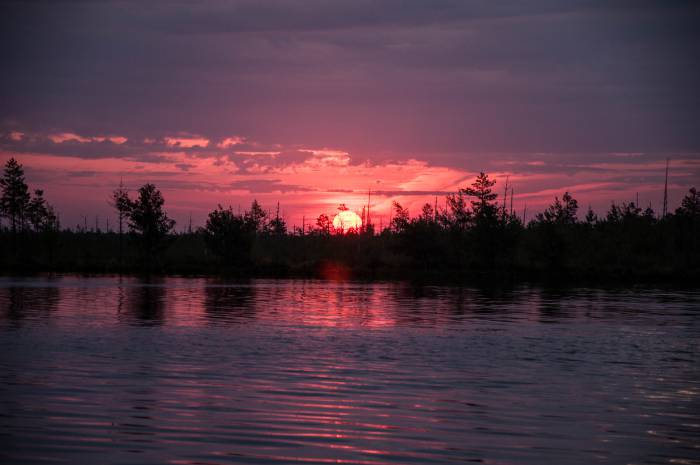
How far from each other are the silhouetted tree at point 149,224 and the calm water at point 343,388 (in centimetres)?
5268

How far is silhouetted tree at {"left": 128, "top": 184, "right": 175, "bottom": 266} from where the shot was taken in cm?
8612

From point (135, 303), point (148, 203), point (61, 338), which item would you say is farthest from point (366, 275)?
point (61, 338)

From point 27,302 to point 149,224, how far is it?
48.9 metres

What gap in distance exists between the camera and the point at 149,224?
86125mm

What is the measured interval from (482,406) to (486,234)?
2824 inches

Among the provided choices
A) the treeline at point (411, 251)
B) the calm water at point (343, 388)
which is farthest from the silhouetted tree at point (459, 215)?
the calm water at point (343, 388)

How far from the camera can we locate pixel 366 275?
82.5 metres

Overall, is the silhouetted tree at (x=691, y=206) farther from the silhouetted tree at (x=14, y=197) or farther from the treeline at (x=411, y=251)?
the silhouetted tree at (x=14, y=197)

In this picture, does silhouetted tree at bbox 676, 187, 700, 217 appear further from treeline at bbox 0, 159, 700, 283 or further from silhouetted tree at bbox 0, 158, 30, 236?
silhouetted tree at bbox 0, 158, 30, 236

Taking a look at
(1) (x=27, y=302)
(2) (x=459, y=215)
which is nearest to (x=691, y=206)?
(2) (x=459, y=215)

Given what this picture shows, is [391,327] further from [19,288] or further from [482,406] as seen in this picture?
[19,288]

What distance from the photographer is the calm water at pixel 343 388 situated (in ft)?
37.6

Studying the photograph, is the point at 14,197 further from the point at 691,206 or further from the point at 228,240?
the point at 691,206

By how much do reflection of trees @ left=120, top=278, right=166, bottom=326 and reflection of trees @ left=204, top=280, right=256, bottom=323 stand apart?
2123mm
